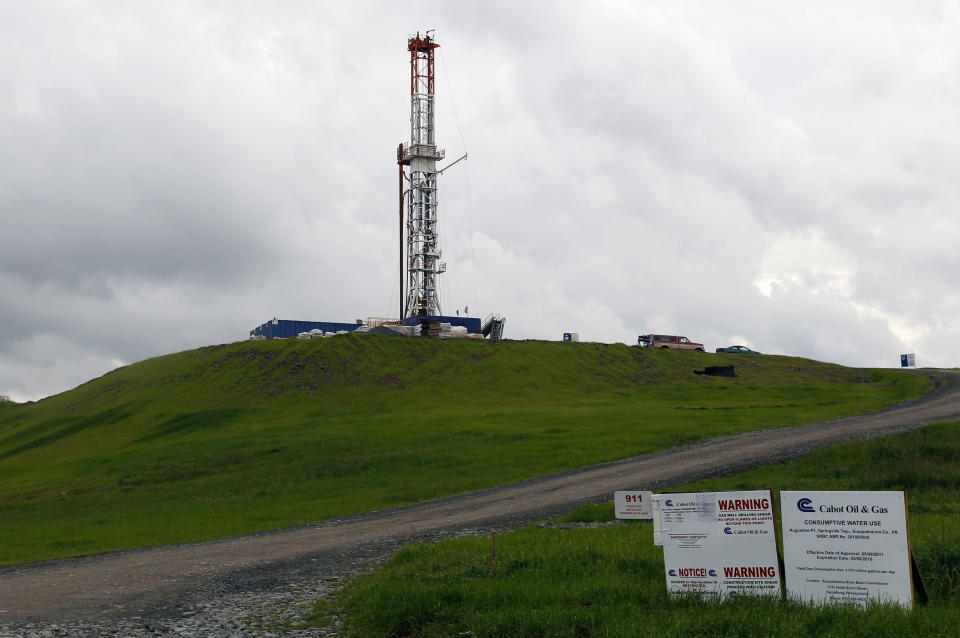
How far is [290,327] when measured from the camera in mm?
93000

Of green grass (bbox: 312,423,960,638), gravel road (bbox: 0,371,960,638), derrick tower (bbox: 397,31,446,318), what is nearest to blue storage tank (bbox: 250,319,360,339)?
derrick tower (bbox: 397,31,446,318)

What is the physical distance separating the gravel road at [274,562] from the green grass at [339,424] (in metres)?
3.31

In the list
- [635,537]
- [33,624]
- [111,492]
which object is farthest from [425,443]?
[33,624]

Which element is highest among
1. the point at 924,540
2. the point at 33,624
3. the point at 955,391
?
the point at 955,391

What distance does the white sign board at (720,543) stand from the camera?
1079cm

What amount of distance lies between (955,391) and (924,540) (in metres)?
44.6

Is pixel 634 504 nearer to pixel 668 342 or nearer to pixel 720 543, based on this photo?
pixel 720 543

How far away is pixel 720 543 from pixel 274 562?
1082 cm

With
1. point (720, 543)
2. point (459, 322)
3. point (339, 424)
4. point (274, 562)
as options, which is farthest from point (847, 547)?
point (459, 322)

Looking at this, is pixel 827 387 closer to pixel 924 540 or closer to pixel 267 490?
pixel 267 490

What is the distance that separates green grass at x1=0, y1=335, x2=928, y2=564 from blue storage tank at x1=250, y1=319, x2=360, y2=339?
11394 mm

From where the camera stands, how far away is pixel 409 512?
1009 inches

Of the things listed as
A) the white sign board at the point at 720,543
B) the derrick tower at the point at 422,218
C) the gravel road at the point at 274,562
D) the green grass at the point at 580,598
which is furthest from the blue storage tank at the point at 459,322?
the white sign board at the point at 720,543

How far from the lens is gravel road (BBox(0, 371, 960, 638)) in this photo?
12.7m
